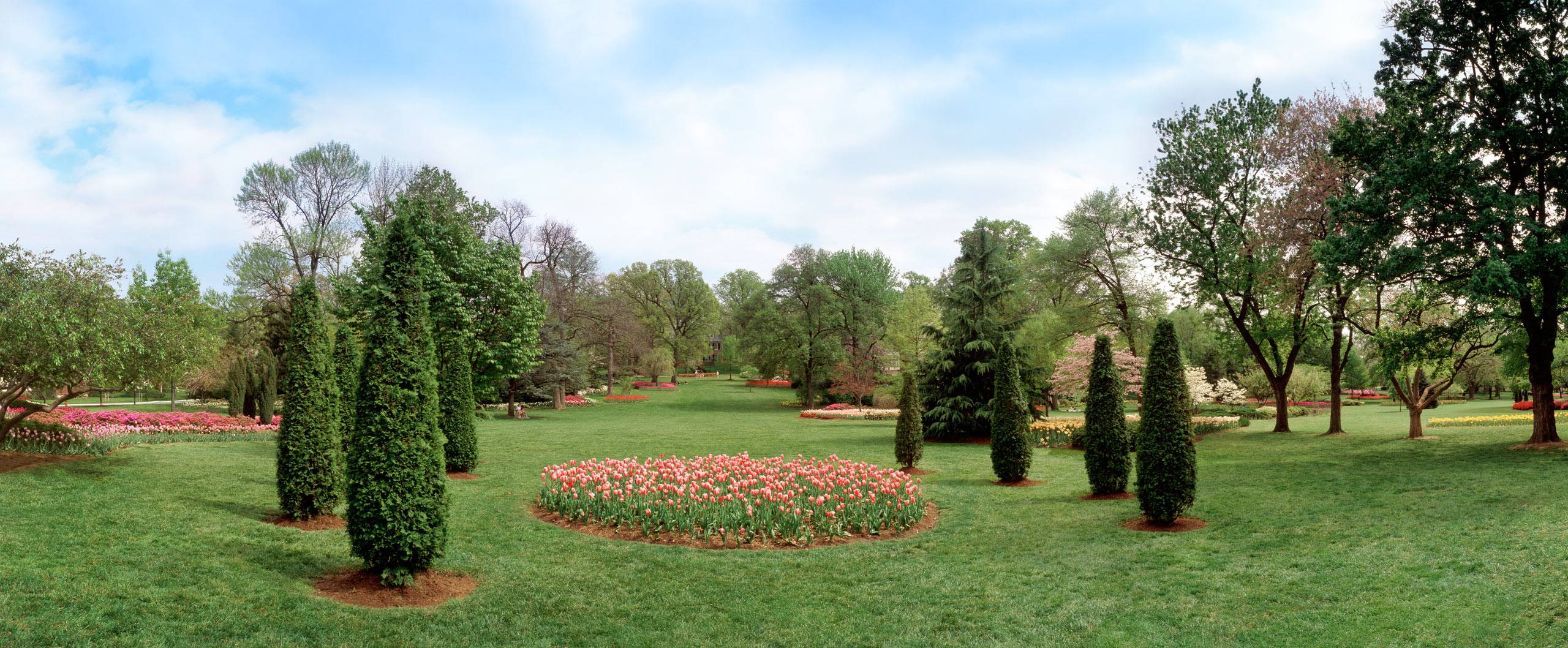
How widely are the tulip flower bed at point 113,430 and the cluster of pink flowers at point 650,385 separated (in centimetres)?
3637

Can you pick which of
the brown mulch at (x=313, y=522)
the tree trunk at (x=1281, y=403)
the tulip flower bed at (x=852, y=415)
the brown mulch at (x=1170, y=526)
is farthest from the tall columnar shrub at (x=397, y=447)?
the tulip flower bed at (x=852, y=415)

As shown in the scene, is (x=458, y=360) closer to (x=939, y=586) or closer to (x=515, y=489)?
(x=515, y=489)

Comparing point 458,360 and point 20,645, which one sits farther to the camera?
point 458,360

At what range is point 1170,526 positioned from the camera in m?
10.2

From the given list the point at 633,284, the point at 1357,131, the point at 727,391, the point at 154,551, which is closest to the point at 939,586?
the point at 154,551

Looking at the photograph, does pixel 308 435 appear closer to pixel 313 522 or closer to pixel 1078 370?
pixel 313 522

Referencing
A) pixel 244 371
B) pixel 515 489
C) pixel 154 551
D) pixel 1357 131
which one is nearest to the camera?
pixel 154 551

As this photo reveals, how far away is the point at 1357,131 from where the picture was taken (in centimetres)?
1628

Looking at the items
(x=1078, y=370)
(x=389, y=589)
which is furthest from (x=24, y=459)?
(x=1078, y=370)

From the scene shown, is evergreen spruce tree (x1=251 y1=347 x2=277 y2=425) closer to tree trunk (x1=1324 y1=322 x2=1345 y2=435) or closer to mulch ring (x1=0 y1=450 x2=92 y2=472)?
mulch ring (x1=0 y1=450 x2=92 y2=472)

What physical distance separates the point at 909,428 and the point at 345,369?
10468 millimetres

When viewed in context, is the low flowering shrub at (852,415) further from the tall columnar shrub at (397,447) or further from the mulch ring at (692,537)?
the tall columnar shrub at (397,447)

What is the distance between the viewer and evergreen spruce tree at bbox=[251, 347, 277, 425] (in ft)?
74.0

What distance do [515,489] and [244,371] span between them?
17.2m
